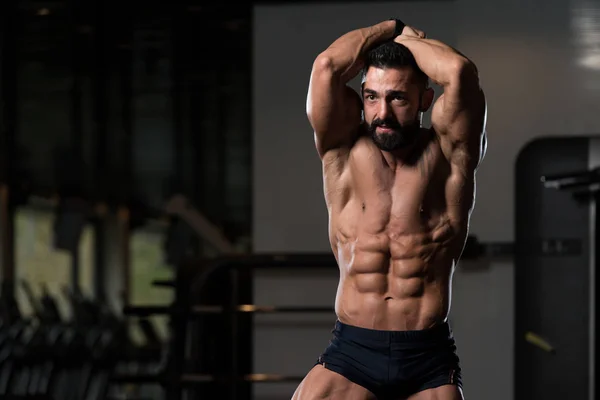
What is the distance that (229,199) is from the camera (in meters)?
5.09

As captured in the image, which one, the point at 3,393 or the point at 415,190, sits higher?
the point at 415,190

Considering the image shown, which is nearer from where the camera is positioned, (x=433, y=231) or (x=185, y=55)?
(x=433, y=231)

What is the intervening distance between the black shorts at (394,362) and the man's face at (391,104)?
1.33 ft

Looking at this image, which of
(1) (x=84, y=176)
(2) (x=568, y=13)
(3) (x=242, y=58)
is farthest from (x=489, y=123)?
(1) (x=84, y=176)

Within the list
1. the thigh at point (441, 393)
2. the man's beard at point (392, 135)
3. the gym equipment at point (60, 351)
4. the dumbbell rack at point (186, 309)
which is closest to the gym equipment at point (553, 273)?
the dumbbell rack at point (186, 309)

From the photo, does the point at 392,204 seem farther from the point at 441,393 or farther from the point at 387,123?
the point at 441,393

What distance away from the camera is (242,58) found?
5059 mm

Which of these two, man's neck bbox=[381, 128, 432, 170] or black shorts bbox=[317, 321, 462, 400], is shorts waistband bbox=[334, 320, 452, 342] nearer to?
black shorts bbox=[317, 321, 462, 400]

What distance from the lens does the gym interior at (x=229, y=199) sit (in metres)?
4.28

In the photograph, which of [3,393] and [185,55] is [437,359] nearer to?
[185,55]

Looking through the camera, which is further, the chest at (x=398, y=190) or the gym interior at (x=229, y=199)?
the gym interior at (x=229, y=199)

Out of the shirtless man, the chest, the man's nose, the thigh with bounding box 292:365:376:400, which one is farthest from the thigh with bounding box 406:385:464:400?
the man's nose

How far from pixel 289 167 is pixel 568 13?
1.42 m

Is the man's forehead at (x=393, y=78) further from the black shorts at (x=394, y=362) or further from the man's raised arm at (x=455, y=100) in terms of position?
the black shorts at (x=394, y=362)
